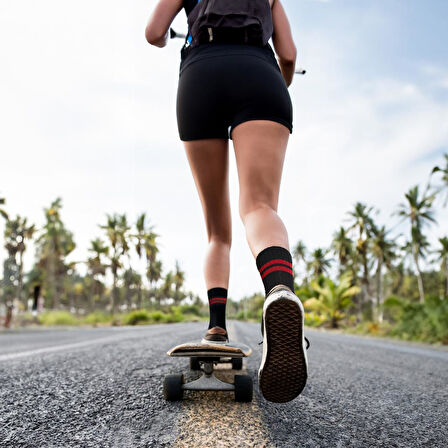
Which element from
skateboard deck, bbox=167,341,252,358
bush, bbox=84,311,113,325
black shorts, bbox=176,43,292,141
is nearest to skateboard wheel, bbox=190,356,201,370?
skateboard deck, bbox=167,341,252,358

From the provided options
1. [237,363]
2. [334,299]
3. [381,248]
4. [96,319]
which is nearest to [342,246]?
[381,248]

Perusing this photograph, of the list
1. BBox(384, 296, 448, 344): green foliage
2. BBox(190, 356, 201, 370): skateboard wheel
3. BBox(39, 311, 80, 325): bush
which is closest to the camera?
BBox(190, 356, 201, 370): skateboard wheel

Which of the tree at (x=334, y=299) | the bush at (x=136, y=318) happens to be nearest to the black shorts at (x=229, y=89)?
the tree at (x=334, y=299)

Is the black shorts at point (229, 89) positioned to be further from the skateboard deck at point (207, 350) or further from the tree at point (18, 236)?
the tree at point (18, 236)

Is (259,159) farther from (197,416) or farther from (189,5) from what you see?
(197,416)

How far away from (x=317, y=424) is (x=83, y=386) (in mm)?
1123

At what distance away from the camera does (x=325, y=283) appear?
28188mm

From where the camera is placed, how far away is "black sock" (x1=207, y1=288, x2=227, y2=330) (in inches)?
70.6

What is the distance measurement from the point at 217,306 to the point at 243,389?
0.42 m

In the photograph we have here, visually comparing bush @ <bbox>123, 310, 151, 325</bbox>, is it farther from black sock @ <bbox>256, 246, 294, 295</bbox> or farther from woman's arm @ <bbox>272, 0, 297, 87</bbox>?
black sock @ <bbox>256, 246, 294, 295</bbox>

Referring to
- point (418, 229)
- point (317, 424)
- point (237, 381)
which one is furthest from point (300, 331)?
point (418, 229)

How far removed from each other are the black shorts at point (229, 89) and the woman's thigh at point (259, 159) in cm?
4

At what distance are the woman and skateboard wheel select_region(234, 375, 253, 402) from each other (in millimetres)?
257

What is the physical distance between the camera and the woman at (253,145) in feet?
3.76
